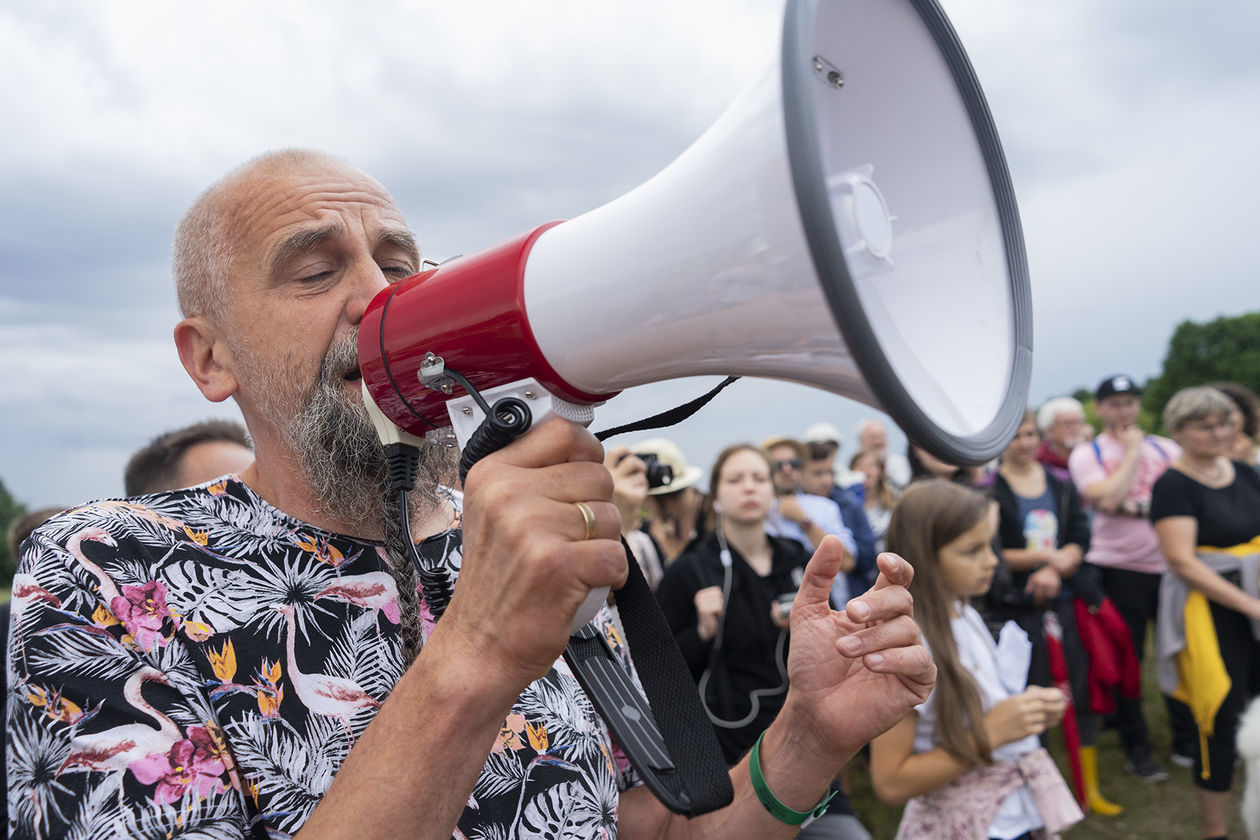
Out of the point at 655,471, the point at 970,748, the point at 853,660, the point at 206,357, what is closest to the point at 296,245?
the point at 206,357

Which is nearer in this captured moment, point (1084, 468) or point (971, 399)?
point (971, 399)

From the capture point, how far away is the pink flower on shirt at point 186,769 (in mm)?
1072

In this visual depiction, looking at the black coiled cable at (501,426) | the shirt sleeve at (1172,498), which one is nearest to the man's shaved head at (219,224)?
the black coiled cable at (501,426)

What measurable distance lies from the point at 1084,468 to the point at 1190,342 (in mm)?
43677

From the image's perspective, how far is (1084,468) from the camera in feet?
19.5

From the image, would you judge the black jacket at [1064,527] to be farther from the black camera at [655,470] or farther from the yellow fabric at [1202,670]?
the black camera at [655,470]

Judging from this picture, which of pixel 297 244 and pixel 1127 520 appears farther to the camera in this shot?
pixel 1127 520

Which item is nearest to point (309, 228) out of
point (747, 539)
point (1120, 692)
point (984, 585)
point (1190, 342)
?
point (984, 585)

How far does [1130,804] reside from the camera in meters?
4.97

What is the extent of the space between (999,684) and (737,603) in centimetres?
119

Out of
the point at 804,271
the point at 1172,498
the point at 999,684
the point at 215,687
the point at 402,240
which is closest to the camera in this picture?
the point at 804,271

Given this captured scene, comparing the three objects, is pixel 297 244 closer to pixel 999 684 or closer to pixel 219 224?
pixel 219 224

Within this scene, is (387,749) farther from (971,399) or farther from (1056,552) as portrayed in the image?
(1056,552)

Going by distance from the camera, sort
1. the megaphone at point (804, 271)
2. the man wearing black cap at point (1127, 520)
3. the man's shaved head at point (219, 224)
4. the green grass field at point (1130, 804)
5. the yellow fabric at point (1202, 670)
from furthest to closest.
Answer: the man wearing black cap at point (1127, 520), the green grass field at point (1130, 804), the yellow fabric at point (1202, 670), the man's shaved head at point (219, 224), the megaphone at point (804, 271)
